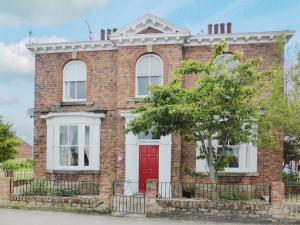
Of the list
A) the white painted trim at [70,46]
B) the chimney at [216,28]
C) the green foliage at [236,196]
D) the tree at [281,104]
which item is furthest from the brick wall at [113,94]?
the tree at [281,104]

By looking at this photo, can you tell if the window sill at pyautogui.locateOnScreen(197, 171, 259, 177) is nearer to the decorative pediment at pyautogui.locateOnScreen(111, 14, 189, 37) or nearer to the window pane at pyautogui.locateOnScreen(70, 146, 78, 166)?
the window pane at pyautogui.locateOnScreen(70, 146, 78, 166)

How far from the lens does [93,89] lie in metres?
18.9

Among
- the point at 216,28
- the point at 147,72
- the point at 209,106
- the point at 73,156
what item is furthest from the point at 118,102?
the point at 209,106

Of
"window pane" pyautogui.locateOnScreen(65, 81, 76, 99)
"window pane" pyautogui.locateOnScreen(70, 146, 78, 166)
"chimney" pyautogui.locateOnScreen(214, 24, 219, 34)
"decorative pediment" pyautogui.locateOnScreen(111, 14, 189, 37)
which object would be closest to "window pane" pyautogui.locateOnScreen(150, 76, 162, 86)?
"decorative pediment" pyautogui.locateOnScreen(111, 14, 189, 37)

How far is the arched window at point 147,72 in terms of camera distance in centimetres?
1822

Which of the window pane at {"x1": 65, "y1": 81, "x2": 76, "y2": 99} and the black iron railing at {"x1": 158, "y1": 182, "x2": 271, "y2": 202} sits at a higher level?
the window pane at {"x1": 65, "y1": 81, "x2": 76, "y2": 99}

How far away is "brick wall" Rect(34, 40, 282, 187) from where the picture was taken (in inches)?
691

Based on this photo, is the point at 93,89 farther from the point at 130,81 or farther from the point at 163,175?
the point at 163,175

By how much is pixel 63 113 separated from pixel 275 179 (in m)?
10.0

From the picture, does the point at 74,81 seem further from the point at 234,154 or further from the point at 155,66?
the point at 234,154

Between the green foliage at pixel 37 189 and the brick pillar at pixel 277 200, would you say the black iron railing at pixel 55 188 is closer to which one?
the green foliage at pixel 37 189

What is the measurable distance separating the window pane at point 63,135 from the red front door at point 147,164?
368 cm

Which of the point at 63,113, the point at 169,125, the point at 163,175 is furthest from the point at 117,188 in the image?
the point at 169,125

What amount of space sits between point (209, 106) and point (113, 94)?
6.80 meters
